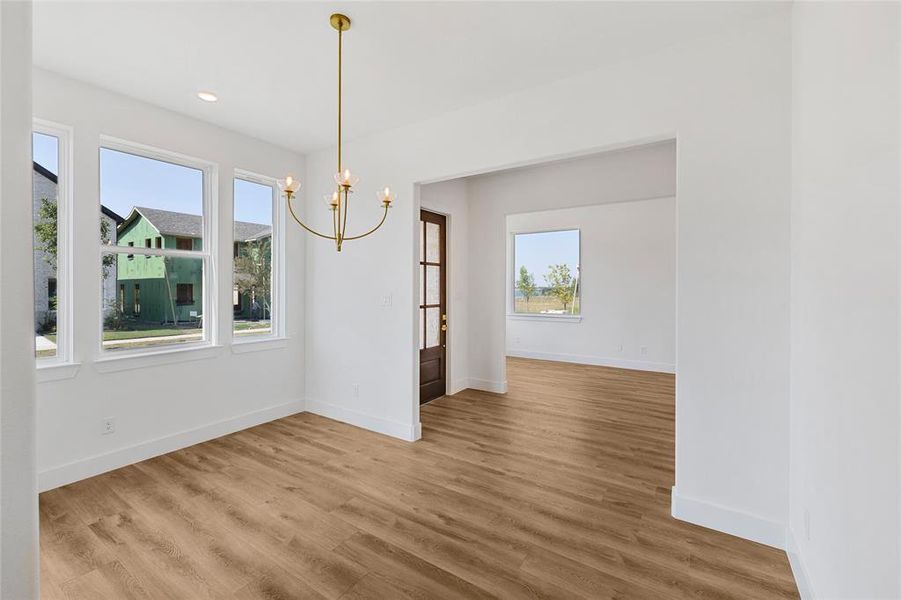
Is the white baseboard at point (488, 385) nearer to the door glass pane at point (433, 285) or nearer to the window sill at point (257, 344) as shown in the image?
the door glass pane at point (433, 285)

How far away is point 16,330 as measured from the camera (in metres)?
0.70

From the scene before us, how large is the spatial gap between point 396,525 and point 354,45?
294 centimetres

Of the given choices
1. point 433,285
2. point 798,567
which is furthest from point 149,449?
point 798,567

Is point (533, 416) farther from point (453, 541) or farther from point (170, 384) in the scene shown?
point (170, 384)

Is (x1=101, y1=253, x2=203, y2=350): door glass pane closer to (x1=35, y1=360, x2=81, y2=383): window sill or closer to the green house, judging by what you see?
the green house

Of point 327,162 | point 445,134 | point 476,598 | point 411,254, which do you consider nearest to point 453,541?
point 476,598

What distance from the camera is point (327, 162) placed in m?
4.36

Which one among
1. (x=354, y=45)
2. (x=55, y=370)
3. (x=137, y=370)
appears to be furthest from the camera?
(x=137, y=370)

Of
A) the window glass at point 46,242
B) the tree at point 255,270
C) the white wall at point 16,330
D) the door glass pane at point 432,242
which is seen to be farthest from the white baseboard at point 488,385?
the white wall at point 16,330

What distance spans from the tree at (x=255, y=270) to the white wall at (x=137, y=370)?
182 millimetres

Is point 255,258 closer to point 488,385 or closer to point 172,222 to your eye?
point 172,222

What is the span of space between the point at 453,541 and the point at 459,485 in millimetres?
639

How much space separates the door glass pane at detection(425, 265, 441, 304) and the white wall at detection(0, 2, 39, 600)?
4.27m

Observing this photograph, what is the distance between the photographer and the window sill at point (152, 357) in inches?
122
